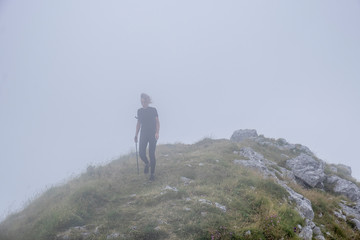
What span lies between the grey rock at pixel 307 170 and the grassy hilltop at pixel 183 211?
4.73ft

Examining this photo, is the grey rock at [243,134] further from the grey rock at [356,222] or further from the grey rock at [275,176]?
the grey rock at [356,222]

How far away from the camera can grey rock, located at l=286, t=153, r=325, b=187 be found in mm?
11969

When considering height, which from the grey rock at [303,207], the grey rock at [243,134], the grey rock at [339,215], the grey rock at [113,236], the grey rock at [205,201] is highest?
the grey rock at [205,201]

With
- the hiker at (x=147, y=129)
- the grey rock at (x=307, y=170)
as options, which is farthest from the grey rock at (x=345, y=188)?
the hiker at (x=147, y=129)

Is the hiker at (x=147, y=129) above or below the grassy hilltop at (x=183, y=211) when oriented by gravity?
above

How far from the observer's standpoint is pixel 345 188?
11.9m

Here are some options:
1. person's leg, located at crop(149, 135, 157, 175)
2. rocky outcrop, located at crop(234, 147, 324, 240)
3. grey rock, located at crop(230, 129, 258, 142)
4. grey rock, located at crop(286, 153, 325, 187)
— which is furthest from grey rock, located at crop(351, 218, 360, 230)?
grey rock, located at crop(230, 129, 258, 142)

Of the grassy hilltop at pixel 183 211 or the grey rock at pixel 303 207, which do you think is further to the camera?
the grey rock at pixel 303 207

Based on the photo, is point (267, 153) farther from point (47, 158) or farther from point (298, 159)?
point (47, 158)

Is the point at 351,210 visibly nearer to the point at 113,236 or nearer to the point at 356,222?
the point at 356,222

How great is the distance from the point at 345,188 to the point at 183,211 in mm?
9864

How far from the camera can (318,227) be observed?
23.5ft

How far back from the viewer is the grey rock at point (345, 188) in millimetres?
11445

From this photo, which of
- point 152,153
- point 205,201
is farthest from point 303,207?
point 152,153
